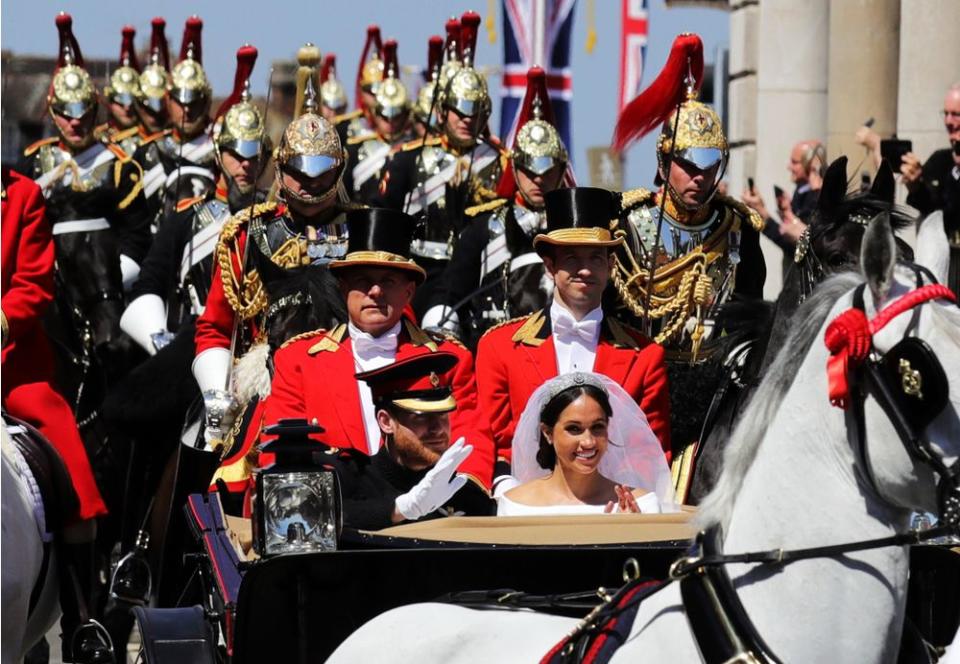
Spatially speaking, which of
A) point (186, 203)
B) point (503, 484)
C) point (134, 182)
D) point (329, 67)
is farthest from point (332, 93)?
point (503, 484)

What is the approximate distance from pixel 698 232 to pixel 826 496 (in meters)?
4.31

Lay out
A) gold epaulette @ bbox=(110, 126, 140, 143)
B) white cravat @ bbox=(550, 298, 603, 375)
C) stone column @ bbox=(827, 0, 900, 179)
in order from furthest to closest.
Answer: gold epaulette @ bbox=(110, 126, 140, 143)
stone column @ bbox=(827, 0, 900, 179)
white cravat @ bbox=(550, 298, 603, 375)

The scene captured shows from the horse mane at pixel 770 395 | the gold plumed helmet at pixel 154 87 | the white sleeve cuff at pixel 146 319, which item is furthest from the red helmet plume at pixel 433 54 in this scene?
the horse mane at pixel 770 395

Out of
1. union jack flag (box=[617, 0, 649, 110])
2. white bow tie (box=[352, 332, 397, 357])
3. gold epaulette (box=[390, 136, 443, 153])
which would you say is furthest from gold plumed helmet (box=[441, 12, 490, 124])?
white bow tie (box=[352, 332, 397, 357])

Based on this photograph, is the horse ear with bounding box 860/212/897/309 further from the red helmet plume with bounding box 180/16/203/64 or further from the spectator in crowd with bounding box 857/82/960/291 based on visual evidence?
the red helmet plume with bounding box 180/16/203/64

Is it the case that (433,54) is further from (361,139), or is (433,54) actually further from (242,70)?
(242,70)

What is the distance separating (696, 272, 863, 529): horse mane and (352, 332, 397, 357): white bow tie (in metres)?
2.69

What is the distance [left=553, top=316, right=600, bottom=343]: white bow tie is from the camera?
7.59 m

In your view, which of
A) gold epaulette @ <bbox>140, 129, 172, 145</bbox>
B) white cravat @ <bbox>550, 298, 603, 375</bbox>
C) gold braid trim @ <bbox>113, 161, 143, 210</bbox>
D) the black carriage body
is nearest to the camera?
the black carriage body

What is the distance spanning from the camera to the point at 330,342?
730 centimetres

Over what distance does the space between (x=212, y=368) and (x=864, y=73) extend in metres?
7.34

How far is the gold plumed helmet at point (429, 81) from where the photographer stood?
54.0 feet

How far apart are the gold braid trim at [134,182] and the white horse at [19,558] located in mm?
6366

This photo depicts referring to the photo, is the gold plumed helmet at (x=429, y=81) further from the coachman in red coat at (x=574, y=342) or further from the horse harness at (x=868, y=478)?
the horse harness at (x=868, y=478)
